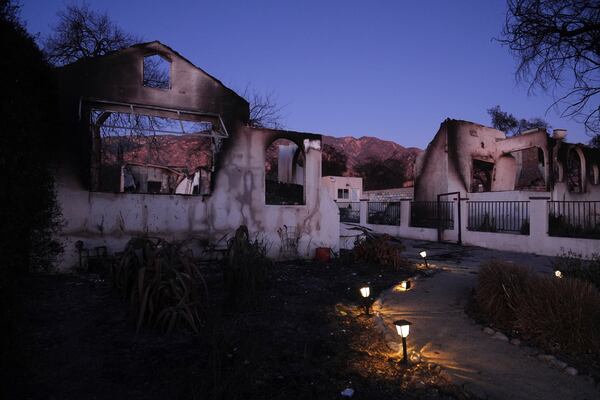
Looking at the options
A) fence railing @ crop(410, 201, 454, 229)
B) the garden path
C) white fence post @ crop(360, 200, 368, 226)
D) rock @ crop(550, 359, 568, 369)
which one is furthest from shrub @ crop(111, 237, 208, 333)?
white fence post @ crop(360, 200, 368, 226)

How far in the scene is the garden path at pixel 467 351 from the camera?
136 inches

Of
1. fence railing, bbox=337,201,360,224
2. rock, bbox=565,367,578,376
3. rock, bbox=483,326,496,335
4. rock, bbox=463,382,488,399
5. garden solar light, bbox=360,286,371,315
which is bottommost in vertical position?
rock, bbox=463,382,488,399

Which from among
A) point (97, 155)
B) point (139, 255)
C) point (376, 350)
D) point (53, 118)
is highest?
point (53, 118)

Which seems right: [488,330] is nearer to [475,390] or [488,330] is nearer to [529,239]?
[475,390]

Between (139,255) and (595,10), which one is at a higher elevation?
(595,10)

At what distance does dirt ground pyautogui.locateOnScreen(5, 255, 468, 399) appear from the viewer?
125 inches

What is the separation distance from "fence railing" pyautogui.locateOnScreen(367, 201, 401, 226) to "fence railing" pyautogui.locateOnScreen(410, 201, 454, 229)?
3.15ft

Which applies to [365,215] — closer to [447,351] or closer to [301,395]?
[447,351]

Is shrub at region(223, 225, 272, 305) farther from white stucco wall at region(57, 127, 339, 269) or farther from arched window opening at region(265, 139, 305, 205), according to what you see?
arched window opening at region(265, 139, 305, 205)

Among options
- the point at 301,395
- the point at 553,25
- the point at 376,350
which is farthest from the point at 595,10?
the point at 301,395

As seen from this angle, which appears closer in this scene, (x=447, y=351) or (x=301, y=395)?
(x=301, y=395)

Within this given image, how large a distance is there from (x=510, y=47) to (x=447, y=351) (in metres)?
6.23

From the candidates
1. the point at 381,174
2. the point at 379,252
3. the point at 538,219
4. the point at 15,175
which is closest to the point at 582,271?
the point at 379,252

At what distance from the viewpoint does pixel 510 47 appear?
7305mm
